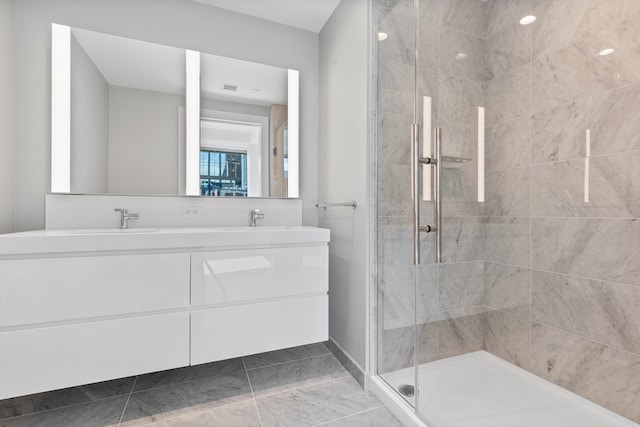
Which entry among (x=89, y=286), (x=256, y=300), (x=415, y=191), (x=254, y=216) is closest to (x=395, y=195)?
(x=415, y=191)

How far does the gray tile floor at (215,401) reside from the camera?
142 cm

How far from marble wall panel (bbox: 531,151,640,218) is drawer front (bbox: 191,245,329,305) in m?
1.13

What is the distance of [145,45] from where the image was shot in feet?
6.44

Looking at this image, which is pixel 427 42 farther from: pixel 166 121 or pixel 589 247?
pixel 166 121

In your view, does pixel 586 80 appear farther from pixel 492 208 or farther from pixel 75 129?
pixel 75 129

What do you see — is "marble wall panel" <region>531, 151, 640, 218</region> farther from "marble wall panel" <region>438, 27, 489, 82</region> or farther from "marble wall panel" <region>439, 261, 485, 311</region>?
"marble wall panel" <region>438, 27, 489, 82</region>

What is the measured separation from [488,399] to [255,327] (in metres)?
1.17

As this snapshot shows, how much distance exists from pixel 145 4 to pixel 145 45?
0.26 m

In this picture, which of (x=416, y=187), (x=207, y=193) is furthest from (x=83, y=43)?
(x=416, y=187)

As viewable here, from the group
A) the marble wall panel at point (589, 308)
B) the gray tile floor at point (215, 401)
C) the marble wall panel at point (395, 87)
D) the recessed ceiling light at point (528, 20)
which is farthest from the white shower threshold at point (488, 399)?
the recessed ceiling light at point (528, 20)

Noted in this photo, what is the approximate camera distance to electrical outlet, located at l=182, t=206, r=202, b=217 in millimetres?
2030

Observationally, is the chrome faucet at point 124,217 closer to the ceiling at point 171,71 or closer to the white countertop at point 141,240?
the white countertop at point 141,240

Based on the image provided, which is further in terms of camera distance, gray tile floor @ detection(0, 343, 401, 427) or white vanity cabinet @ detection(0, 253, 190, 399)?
gray tile floor @ detection(0, 343, 401, 427)

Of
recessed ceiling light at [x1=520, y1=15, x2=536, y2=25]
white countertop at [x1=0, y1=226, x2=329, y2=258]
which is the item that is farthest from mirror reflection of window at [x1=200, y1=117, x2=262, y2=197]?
recessed ceiling light at [x1=520, y1=15, x2=536, y2=25]
